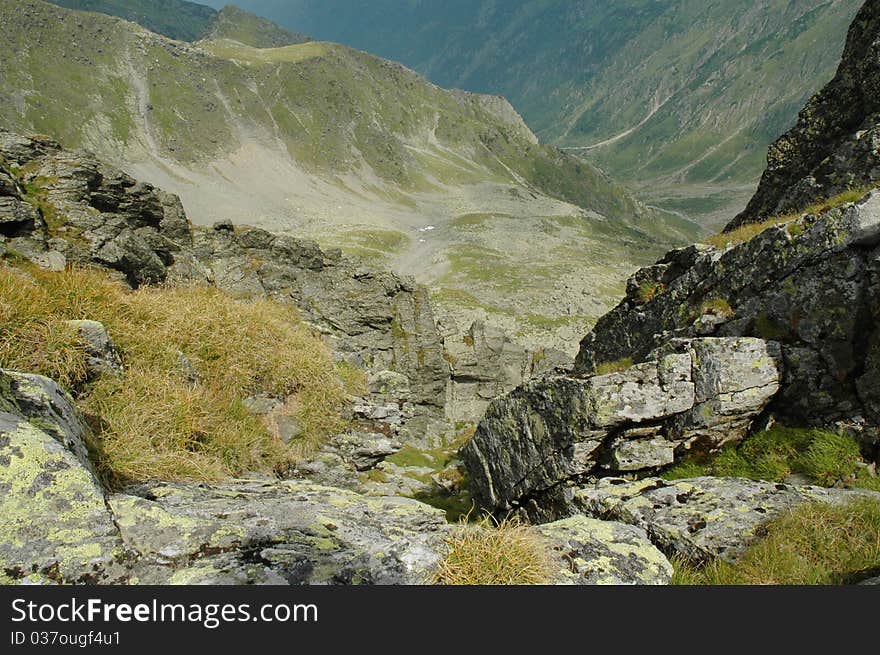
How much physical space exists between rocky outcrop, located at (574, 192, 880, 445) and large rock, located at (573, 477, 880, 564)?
7.28 ft

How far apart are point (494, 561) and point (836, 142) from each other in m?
20.8

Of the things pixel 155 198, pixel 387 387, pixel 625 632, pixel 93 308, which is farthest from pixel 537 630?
pixel 155 198

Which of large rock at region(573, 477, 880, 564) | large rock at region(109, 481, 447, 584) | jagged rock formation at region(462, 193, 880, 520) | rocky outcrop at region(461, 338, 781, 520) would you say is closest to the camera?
large rock at region(109, 481, 447, 584)

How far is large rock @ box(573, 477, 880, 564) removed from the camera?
6.64 meters

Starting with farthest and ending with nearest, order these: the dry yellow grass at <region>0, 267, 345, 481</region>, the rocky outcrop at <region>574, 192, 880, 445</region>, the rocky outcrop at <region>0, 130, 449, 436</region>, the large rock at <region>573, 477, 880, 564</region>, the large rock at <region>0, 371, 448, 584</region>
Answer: the rocky outcrop at <region>0, 130, 449, 436</region>, the rocky outcrop at <region>574, 192, 880, 445</region>, the dry yellow grass at <region>0, 267, 345, 481</region>, the large rock at <region>573, 477, 880, 564</region>, the large rock at <region>0, 371, 448, 584</region>

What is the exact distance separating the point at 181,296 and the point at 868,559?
14.5 meters

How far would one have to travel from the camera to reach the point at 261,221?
167 meters

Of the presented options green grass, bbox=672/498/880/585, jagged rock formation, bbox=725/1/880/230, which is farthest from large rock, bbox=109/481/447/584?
jagged rock formation, bbox=725/1/880/230

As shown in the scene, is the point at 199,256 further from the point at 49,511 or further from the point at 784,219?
the point at 784,219

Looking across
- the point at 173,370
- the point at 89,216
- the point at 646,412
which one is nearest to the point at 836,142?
the point at 646,412

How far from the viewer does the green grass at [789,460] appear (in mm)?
7723

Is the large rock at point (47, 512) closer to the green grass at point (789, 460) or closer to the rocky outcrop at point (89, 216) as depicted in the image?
the green grass at point (789, 460)

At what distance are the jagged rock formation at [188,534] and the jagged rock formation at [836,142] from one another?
14.4 meters

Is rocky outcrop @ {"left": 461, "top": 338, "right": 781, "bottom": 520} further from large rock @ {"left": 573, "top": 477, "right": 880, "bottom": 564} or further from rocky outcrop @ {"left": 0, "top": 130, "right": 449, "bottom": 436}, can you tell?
rocky outcrop @ {"left": 0, "top": 130, "right": 449, "bottom": 436}
